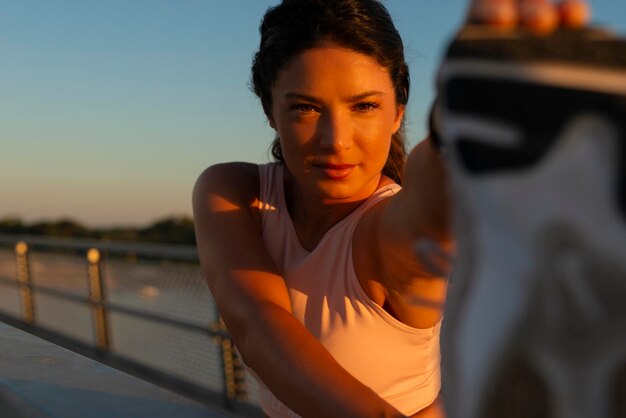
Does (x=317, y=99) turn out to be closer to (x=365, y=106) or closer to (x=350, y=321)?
(x=365, y=106)

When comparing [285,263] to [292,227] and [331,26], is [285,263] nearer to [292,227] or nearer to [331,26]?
[292,227]

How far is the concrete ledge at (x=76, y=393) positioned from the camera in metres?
1.20

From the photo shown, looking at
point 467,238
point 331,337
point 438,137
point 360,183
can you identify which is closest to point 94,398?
point 331,337

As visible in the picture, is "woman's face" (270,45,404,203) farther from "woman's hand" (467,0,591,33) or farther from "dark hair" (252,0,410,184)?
"woman's hand" (467,0,591,33)

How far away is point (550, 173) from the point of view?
1.55 ft

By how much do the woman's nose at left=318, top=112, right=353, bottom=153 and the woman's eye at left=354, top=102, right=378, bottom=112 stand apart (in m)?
0.04

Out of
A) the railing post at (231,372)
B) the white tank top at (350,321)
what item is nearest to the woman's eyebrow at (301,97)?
the white tank top at (350,321)

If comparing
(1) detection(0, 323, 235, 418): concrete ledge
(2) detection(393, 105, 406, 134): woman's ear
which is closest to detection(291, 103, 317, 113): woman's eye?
(2) detection(393, 105, 406, 134): woman's ear

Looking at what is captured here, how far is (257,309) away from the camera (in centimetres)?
125

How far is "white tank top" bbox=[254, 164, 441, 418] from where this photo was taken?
1.41 meters

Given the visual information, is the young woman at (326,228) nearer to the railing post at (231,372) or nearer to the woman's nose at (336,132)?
the woman's nose at (336,132)

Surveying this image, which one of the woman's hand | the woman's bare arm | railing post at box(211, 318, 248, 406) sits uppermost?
the woman's hand

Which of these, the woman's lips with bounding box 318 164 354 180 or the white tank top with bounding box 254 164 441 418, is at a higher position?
the woman's lips with bounding box 318 164 354 180

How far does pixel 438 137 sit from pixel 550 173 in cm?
32
